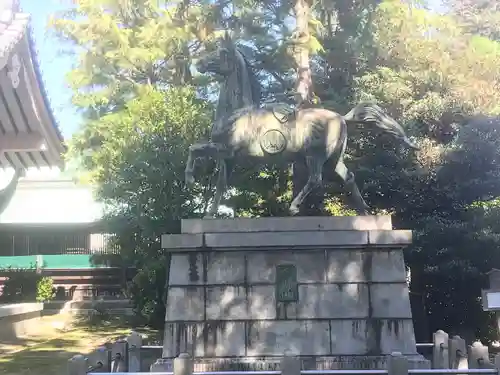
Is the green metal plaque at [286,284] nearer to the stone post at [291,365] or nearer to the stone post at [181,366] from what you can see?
the stone post at [291,365]

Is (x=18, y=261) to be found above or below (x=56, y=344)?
above

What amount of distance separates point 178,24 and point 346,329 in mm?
13930

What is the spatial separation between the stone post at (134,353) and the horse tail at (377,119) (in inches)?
197

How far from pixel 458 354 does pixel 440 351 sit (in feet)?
3.00

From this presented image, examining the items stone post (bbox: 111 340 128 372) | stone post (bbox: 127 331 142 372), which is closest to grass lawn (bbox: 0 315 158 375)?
stone post (bbox: 127 331 142 372)

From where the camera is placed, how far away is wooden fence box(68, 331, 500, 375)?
20.6ft

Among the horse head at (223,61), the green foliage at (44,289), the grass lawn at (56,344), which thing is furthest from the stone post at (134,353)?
the green foliage at (44,289)

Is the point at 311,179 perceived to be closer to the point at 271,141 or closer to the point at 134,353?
the point at 271,141

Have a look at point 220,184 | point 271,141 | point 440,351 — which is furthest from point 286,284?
point 440,351

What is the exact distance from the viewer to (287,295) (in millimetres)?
8211

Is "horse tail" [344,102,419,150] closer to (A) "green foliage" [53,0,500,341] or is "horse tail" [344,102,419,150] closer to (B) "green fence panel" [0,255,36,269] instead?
(A) "green foliage" [53,0,500,341]

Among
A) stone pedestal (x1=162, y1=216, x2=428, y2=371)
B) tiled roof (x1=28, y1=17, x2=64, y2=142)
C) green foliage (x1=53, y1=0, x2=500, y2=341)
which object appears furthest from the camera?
green foliage (x1=53, y1=0, x2=500, y2=341)

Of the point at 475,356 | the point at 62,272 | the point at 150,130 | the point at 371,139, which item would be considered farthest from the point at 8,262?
the point at 475,356

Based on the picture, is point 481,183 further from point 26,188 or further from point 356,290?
point 26,188
